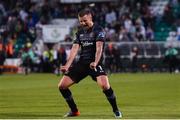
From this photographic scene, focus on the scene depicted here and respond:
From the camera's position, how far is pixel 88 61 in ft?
50.9

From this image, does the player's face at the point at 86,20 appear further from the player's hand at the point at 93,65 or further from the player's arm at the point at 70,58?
the player's hand at the point at 93,65

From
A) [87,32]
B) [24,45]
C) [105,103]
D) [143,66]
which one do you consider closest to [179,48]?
[143,66]

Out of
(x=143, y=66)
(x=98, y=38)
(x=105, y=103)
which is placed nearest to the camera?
(x=98, y=38)

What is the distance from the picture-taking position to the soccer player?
1529cm

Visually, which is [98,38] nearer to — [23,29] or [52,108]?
[52,108]

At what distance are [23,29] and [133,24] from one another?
779 centimetres

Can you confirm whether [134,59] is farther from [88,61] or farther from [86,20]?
[86,20]

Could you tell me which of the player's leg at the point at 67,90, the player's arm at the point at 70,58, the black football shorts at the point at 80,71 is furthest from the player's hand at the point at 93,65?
the player's leg at the point at 67,90

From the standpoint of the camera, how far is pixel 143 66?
43750 millimetres

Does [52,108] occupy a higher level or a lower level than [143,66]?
higher

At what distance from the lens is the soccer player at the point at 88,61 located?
15.3 metres

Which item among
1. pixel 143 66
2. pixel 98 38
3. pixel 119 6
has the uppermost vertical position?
pixel 98 38

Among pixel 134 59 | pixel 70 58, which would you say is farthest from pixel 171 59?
pixel 70 58

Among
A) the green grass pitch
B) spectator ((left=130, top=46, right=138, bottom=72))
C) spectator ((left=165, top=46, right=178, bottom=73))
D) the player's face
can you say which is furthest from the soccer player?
spectator ((left=130, top=46, right=138, bottom=72))
